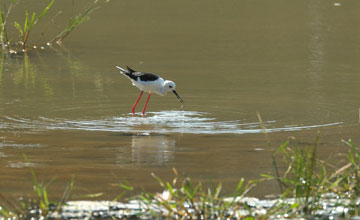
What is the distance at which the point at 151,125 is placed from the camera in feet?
30.2

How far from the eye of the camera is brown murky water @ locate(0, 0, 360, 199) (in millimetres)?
7141

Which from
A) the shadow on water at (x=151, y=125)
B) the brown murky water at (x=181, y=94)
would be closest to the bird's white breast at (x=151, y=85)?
the brown murky water at (x=181, y=94)

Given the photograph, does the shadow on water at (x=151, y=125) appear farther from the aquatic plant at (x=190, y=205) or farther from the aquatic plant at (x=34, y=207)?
the aquatic plant at (x=190, y=205)

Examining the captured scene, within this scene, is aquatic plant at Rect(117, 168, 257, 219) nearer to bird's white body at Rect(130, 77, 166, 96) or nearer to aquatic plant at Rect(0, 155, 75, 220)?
aquatic plant at Rect(0, 155, 75, 220)

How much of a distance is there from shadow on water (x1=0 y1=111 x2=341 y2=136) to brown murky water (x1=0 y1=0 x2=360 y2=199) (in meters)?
0.01

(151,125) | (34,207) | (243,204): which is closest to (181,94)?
(151,125)

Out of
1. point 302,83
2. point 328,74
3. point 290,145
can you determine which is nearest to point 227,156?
point 290,145

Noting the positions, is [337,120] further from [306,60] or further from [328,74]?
[306,60]

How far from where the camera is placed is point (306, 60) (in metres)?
13.7

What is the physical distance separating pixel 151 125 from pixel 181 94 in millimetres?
1955

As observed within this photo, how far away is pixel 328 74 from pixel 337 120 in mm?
3323

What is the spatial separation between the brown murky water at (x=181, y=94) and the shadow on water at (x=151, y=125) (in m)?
0.01

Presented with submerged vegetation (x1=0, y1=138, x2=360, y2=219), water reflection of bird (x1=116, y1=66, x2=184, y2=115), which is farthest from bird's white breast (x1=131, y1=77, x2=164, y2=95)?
submerged vegetation (x1=0, y1=138, x2=360, y2=219)

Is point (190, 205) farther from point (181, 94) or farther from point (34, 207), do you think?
point (181, 94)
